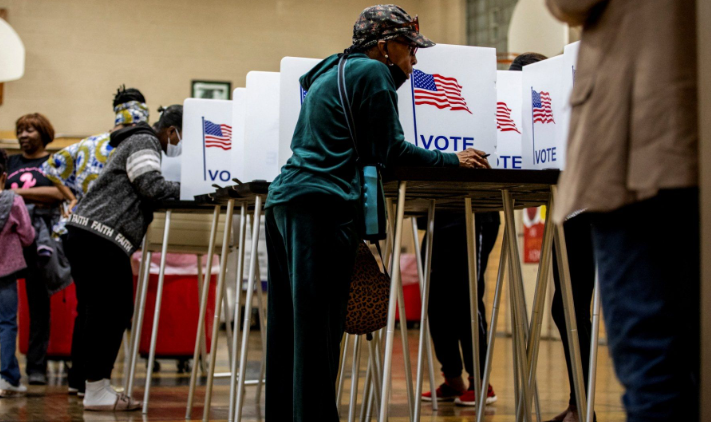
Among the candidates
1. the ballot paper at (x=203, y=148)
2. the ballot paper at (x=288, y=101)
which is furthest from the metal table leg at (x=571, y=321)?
the ballot paper at (x=203, y=148)

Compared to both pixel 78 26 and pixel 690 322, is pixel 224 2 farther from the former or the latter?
pixel 690 322

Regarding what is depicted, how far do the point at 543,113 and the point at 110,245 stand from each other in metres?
2.17

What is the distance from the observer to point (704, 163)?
1379 millimetres

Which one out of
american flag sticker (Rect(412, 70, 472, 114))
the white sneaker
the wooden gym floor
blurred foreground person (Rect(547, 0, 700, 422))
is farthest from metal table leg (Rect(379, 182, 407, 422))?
the white sneaker

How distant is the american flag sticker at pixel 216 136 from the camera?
430 cm

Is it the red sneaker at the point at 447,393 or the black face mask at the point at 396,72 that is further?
the red sneaker at the point at 447,393

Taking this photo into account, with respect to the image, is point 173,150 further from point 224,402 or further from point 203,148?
point 224,402

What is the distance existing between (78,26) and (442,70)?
8831 millimetres

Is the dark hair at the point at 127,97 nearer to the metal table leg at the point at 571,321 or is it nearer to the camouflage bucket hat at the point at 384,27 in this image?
the camouflage bucket hat at the point at 384,27

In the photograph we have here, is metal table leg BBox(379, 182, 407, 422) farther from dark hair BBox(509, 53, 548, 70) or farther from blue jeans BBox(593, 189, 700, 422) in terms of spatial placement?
dark hair BBox(509, 53, 548, 70)

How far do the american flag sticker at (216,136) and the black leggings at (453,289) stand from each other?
3.84 feet

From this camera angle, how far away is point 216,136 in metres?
4.32

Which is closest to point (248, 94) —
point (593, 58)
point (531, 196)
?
point (531, 196)

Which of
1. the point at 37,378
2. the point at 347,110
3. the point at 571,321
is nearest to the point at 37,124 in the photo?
the point at 37,378
